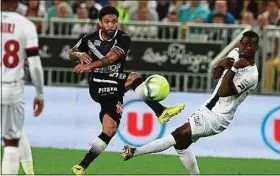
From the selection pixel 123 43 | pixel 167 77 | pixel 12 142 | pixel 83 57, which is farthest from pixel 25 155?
pixel 167 77

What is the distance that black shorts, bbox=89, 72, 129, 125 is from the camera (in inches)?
508

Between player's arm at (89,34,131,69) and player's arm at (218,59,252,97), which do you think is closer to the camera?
player's arm at (218,59,252,97)

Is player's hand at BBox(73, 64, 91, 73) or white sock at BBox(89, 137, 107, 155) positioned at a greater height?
player's hand at BBox(73, 64, 91, 73)

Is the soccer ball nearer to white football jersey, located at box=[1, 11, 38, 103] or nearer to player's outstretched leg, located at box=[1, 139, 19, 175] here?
player's outstretched leg, located at box=[1, 139, 19, 175]

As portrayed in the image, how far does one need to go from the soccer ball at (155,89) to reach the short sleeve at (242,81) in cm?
185

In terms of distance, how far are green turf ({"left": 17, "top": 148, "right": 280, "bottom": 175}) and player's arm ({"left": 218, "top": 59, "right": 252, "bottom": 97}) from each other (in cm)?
220

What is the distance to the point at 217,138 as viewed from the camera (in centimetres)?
1698

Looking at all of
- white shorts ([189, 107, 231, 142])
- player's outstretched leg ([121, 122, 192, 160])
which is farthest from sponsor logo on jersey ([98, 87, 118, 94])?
white shorts ([189, 107, 231, 142])

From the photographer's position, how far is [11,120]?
10141 mm

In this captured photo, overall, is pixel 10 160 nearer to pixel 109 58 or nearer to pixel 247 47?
pixel 109 58

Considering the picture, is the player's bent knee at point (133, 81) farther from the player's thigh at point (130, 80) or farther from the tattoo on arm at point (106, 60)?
the tattoo on arm at point (106, 60)

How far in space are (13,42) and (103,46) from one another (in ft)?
10.1

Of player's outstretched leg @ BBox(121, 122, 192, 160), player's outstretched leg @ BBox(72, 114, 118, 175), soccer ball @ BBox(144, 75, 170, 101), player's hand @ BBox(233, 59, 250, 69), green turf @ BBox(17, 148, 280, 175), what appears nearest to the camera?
player's hand @ BBox(233, 59, 250, 69)

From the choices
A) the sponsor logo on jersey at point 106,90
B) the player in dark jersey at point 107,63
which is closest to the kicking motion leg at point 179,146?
the player in dark jersey at point 107,63
